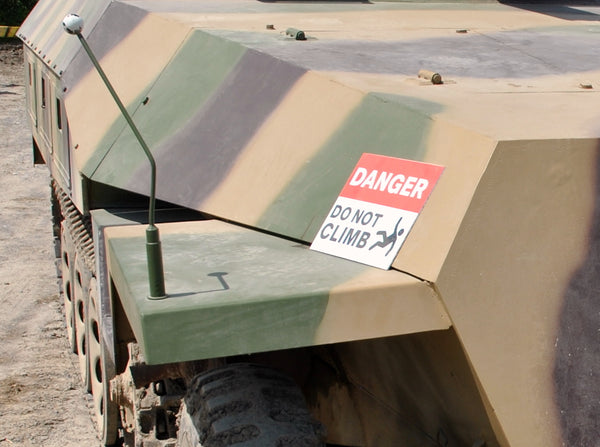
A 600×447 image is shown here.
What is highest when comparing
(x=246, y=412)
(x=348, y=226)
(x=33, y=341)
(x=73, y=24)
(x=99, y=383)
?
(x=73, y=24)

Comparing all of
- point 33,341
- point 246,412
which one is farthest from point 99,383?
point 246,412

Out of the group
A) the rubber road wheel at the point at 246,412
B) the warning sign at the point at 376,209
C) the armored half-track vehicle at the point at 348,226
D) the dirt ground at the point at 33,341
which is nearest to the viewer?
the armored half-track vehicle at the point at 348,226

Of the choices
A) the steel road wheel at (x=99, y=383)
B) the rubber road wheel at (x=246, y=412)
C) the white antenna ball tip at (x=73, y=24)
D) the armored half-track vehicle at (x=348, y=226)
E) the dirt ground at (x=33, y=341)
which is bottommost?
the dirt ground at (x=33, y=341)

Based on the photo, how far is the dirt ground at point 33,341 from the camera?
507cm

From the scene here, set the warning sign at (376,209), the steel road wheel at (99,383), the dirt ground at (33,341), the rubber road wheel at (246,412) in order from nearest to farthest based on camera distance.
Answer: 1. the warning sign at (376,209)
2. the rubber road wheel at (246,412)
3. the steel road wheel at (99,383)
4. the dirt ground at (33,341)

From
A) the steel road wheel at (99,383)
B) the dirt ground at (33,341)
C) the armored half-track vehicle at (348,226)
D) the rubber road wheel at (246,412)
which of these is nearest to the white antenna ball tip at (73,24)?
the armored half-track vehicle at (348,226)

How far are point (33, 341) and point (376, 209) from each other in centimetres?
390

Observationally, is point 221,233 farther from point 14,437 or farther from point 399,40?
point 14,437

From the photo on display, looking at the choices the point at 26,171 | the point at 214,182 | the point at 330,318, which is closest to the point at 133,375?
the point at 214,182

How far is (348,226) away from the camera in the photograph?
271 centimetres

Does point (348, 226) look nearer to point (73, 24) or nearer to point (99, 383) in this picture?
point (73, 24)

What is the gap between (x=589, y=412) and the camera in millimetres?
2529

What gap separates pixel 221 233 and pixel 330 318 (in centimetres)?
67

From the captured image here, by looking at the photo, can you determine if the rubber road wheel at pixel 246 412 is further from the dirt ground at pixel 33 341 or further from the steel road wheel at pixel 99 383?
the dirt ground at pixel 33 341
